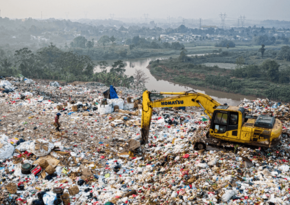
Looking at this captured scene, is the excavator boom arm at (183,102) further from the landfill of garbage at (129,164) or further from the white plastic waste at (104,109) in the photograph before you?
the white plastic waste at (104,109)

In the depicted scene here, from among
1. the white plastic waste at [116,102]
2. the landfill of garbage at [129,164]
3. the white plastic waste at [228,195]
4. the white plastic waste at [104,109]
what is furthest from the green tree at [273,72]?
the white plastic waste at [228,195]

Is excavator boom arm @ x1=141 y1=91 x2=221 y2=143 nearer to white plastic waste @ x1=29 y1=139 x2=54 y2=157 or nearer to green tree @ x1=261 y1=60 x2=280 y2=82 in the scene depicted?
white plastic waste @ x1=29 y1=139 x2=54 y2=157

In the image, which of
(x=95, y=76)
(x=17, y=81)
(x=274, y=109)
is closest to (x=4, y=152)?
(x=274, y=109)

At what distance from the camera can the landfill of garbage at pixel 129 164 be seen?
4.14 metres

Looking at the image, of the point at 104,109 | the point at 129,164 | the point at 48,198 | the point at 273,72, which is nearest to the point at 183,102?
the point at 129,164

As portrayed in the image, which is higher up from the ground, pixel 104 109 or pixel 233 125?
pixel 233 125

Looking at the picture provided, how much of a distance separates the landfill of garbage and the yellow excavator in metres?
0.27

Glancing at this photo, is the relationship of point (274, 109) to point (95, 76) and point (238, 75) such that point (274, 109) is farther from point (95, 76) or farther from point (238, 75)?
point (238, 75)

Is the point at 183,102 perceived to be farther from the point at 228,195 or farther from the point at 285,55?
the point at 285,55

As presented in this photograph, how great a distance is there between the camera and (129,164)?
19.4ft

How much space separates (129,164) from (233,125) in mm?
2773

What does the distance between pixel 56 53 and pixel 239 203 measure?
3148 cm

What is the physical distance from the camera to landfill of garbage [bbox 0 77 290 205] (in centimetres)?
414

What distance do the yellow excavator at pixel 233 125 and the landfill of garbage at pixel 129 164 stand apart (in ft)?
0.88
